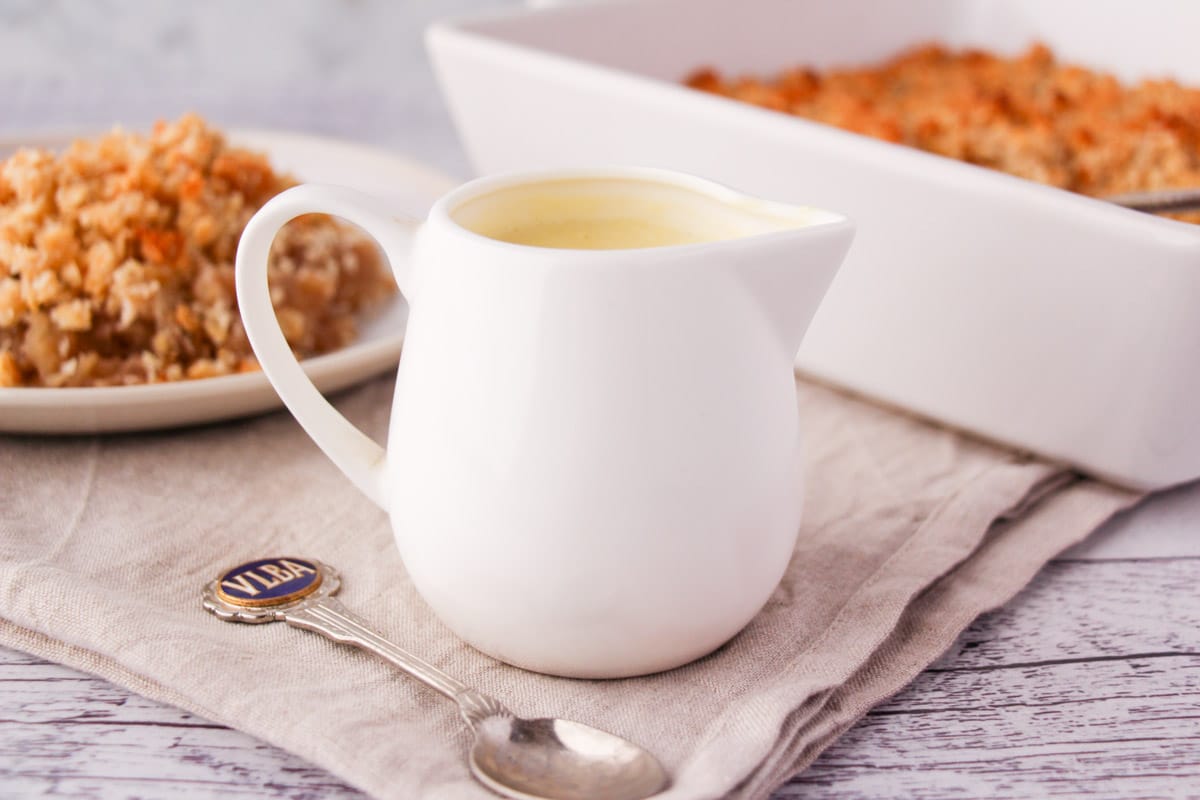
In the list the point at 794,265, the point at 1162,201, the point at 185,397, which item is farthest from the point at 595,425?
the point at 1162,201

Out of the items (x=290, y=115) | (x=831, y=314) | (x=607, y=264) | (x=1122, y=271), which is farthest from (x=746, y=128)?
(x=290, y=115)

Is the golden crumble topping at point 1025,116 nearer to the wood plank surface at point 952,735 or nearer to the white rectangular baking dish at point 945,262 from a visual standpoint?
the white rectangular baking dish at point 945,262

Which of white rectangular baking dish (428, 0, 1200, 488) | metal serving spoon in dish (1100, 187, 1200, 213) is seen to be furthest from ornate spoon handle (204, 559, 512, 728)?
metal serving spoon in dish (1100, 187, 1200, 213)

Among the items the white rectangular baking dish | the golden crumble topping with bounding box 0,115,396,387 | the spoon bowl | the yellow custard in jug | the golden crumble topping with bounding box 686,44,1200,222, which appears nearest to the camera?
the spoon bowl

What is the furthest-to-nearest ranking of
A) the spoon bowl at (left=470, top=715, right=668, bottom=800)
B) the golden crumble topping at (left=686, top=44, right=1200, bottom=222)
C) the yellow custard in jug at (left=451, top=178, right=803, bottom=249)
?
the golden crumble topping at (left=686, top=44, right=1200, bottom=222)
the yellow custard in jug at (left=451, top=178, right=803, bottom=249)
the spoon bowl at (left=470, top=715, right=668, bottom=800)

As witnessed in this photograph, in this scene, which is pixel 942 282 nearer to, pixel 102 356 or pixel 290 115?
pixel 102 356

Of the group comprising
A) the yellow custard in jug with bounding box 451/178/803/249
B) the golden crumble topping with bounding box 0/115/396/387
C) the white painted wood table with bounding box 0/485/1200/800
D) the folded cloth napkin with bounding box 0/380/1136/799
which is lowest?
the white painted wood table with bounding box 0/485/1200/800

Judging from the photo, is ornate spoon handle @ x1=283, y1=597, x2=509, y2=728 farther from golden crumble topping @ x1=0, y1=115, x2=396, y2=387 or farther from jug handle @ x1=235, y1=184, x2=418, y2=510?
golden crumble topping @ x1=0, y1=115, x2=396, y2=387

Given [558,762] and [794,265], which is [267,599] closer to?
[558,762]
